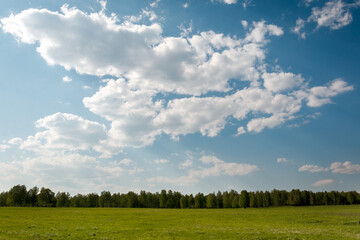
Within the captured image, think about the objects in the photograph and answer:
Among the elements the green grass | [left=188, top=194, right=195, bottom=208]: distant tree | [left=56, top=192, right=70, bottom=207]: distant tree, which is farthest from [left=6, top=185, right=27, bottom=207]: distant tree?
the green grass

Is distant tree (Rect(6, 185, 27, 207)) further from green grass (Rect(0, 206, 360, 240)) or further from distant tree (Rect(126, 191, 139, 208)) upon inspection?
green grass (Rect(0, 206, 360, 240))

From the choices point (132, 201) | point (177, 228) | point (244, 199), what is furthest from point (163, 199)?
point (177, 228)

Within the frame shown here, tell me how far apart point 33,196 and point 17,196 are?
1025 centimetres

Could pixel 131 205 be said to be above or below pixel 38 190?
below

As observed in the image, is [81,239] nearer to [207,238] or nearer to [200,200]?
[207,238]

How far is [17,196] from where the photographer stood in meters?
171

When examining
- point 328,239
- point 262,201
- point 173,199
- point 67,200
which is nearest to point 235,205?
point 262,201

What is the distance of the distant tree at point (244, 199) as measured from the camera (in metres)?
184

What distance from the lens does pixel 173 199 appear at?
632 ft

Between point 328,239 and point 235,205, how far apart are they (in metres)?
171

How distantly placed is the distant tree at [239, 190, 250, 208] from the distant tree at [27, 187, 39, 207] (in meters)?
152

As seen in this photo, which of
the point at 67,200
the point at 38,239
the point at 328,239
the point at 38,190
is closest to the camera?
the point at 38,239

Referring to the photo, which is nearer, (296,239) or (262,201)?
(296,239)

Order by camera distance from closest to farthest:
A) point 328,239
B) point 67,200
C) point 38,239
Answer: point 38,239
point 328,239
point 67,200
